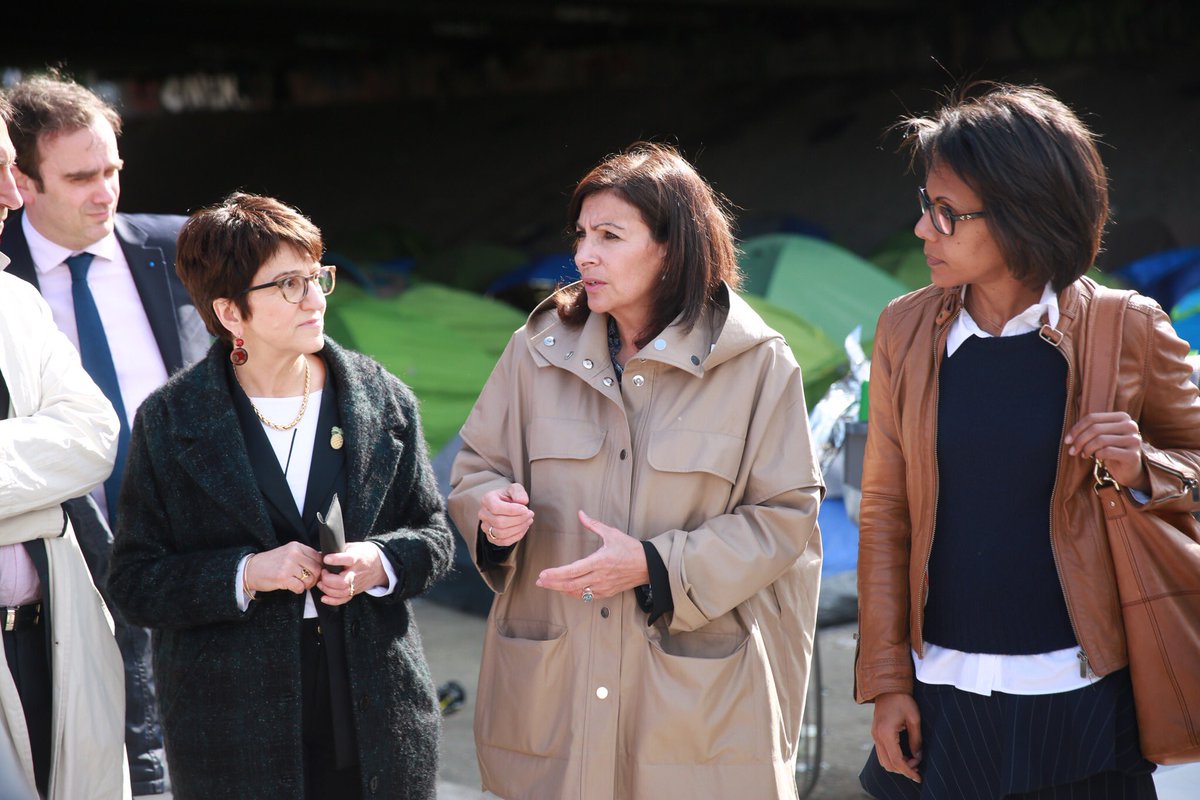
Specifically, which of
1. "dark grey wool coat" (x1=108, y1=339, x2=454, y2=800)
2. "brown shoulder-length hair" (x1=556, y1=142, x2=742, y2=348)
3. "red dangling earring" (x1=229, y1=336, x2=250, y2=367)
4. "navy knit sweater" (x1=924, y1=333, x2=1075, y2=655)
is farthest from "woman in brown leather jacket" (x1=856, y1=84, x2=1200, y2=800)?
"red dangling earring" (x1=229, y1=336, x2=250, y2=367)

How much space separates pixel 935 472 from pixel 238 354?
4.27ft

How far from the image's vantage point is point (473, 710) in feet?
14.6

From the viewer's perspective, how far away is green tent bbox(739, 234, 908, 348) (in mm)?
6898

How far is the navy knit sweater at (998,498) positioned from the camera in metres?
2.09

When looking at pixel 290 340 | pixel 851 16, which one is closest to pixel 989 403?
pixel 290 340

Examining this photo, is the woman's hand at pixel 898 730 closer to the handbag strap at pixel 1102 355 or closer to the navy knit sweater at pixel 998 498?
the navy knit sweater at pixel 998 498

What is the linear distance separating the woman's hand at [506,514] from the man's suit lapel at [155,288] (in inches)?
46.0

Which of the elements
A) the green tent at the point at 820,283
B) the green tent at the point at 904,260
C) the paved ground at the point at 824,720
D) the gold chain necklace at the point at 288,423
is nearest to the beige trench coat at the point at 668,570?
the gold chain necklace at the point at 288,423

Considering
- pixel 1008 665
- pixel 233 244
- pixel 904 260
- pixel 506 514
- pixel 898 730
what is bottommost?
pixel 898 730

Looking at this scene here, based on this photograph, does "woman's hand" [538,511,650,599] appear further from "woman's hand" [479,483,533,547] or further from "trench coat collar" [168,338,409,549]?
"trench coat collar" [168,338,409,549]

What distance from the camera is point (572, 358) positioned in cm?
242

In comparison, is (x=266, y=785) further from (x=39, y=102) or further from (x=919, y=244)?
(x=919, y=244)

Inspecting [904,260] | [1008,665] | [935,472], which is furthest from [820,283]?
[1008,665]

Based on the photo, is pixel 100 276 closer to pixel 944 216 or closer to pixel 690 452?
pixel 690 452
